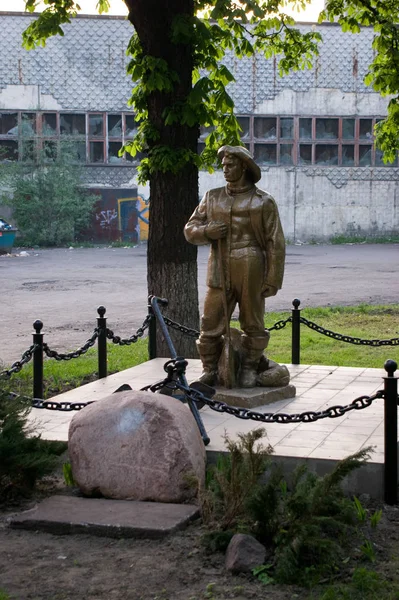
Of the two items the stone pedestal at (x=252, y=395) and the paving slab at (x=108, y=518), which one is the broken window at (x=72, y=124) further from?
the paving slab at (x=108, y=518)

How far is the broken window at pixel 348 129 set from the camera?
36031mm

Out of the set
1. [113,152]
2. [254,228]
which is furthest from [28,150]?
[254,228]

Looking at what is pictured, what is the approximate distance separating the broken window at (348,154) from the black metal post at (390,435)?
31.4 m

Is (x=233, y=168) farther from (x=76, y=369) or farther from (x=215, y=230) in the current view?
(x=76, y=369)

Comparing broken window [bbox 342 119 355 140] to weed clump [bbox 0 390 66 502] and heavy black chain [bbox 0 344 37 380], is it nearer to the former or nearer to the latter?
heavy black chain [bbox 0 344 37 380]

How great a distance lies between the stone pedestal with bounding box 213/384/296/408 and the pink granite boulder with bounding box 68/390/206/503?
6.26ft

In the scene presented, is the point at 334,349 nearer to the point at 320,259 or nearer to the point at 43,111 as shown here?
the point at 320,259

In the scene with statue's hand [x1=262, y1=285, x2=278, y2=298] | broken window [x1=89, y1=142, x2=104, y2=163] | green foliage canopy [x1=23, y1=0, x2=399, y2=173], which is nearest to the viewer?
statue's hand [x1=262, y1=285, x2=278, y2=298]

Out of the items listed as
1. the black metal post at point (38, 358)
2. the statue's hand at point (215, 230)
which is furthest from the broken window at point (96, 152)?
the statue's hand at point (215, 230)

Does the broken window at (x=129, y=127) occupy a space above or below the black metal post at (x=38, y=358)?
above

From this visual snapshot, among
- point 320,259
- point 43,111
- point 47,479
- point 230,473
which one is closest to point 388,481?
point 230,473

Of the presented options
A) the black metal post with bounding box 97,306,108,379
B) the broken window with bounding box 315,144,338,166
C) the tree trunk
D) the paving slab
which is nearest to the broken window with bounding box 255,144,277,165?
the broken window with bounding box 315,144,338,166

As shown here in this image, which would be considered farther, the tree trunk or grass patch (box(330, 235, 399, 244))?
grass patch (box(330, 235, 399, 244))

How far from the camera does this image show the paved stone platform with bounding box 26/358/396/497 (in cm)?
614
